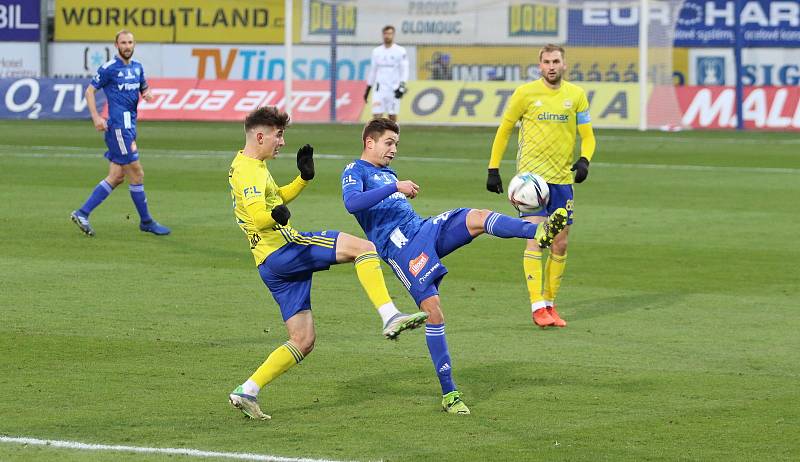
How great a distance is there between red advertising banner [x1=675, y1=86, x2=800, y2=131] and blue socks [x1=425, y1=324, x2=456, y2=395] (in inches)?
1008

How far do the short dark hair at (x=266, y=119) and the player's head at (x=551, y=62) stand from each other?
3.71 meters

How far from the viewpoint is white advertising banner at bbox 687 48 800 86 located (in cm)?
3491

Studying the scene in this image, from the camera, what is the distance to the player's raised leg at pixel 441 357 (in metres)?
8.23

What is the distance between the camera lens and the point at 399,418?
8.13 metres

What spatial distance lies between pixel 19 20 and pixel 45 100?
745 centimetres

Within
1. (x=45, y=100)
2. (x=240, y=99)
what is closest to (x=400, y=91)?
(x=240, y=99)

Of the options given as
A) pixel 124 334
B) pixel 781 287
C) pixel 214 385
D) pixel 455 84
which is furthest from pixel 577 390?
pixel 455 84

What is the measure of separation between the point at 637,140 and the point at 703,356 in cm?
2045

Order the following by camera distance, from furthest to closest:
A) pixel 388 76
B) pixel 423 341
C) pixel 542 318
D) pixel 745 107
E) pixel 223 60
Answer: pixel 223 60 < pixel 745 107 < pixel 388 76 < pixel 542 318 < pixel 423 341

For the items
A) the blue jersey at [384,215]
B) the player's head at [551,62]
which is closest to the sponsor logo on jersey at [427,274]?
the blue jersey at [384,215]

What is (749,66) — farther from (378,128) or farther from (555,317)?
(378,128)

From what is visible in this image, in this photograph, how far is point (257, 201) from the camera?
7.98m

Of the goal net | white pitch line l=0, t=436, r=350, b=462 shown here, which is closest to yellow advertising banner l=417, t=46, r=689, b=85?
the goal net

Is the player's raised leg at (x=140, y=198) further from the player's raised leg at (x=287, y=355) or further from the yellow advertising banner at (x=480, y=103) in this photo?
the yellow advertising banner at (x=480, y=103)
